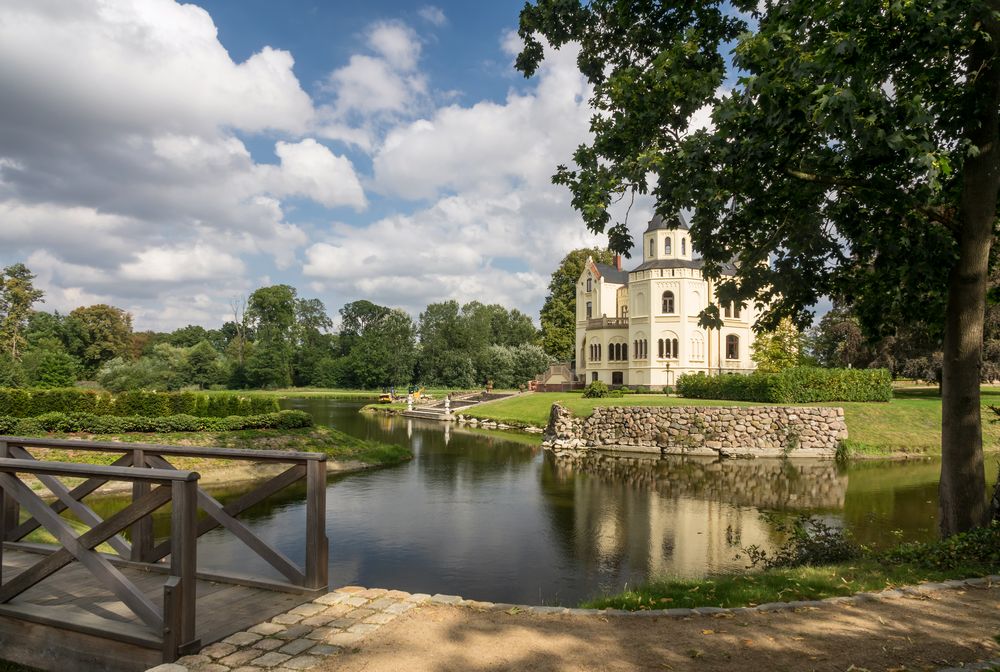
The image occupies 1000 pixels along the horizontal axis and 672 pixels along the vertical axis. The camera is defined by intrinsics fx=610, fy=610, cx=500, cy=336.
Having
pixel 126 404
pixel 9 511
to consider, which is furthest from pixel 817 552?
pixel 126 404

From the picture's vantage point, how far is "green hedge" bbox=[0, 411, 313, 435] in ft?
59.4

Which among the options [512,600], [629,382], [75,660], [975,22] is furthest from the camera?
[629,382]

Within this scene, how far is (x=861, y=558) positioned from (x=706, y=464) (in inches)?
598

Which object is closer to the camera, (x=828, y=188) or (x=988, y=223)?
(x=988, y=223)

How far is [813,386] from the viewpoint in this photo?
2903cm

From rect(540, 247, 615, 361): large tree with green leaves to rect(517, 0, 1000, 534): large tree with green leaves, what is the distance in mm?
53652

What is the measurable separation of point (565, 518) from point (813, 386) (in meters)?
20.3

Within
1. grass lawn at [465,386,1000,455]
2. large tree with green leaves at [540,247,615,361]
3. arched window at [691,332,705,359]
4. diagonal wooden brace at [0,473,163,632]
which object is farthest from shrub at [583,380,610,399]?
diagonal wooden brace at [0,473,163,632]

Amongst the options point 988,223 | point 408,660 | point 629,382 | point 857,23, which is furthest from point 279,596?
point 629,382

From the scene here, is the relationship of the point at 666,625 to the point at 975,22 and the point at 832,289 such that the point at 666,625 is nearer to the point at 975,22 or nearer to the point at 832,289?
the point at 832,289

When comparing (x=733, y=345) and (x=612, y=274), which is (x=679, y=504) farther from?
(x=612, y=274)

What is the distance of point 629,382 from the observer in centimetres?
4653

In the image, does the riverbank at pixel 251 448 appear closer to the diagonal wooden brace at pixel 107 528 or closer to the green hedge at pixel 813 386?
the diagonal wooden brace at pixel 107 528

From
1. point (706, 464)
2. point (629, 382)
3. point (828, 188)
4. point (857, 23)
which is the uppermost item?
point (857, 23)
